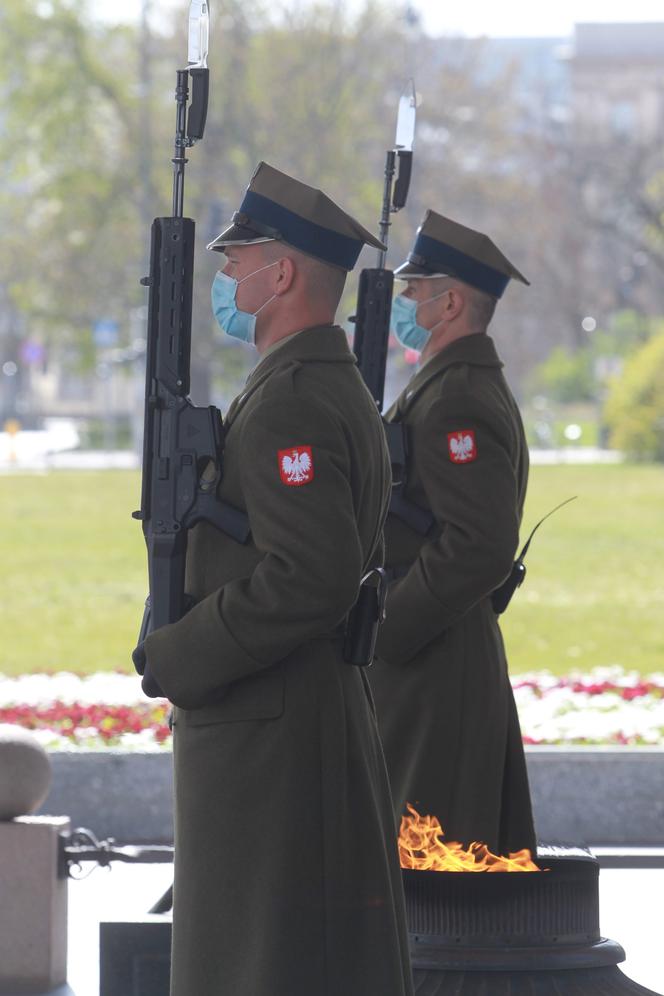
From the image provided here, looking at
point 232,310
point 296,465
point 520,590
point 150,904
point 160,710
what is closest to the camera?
point 296,465

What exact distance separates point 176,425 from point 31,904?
2.33 meters

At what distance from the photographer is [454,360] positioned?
5676mm

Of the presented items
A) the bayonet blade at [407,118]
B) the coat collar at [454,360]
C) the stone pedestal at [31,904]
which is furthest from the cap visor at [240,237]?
the bayonet blade at [407,118]

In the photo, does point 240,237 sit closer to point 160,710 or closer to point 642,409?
point 160,710

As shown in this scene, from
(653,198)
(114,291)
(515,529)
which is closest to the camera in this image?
(515,529)

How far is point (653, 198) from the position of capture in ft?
209

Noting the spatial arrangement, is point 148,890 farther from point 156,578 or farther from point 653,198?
point 653,198

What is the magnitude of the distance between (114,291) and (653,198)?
2088cm

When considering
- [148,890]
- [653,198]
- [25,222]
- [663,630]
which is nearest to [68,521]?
[663,630]

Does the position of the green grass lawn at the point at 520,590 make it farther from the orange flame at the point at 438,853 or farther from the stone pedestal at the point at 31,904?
the orange flame at the point at 438,853

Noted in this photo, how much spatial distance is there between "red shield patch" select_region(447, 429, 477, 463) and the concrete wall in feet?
10.5

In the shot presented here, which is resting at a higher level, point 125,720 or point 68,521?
point 68,521

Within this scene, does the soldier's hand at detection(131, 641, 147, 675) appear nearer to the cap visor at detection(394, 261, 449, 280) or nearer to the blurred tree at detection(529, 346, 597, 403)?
the cap visor at detection(394, 261, 449, 280)

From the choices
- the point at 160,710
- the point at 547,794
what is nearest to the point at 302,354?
the point at 547,794
